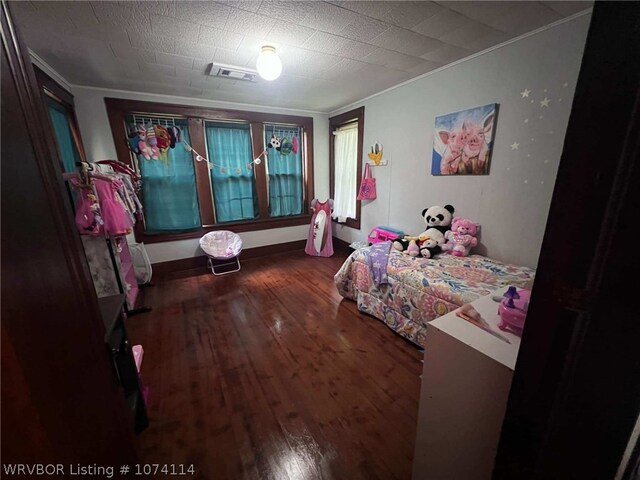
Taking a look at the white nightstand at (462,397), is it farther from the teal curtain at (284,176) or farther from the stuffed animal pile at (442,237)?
the teal curtain at (284,176)

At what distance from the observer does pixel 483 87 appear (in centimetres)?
219

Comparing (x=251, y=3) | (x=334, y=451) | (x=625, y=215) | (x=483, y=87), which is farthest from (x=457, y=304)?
(x=251, y=3)

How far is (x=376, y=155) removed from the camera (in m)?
3.36

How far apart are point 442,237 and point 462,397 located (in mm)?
1913

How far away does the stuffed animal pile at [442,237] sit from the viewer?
2.37 metres

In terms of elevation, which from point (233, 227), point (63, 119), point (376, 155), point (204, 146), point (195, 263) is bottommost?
point (195, 263)

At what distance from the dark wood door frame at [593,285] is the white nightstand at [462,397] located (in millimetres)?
336

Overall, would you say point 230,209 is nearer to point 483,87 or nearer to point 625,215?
point 483,87

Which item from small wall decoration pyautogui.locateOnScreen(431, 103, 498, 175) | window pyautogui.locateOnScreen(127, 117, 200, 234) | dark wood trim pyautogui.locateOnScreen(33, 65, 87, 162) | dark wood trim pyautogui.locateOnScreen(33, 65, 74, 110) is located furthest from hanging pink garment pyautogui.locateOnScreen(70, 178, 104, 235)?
small wall decoration pyautogui.locateOnScreen(431, 103, 498, 175)

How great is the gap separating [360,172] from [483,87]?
1776mm

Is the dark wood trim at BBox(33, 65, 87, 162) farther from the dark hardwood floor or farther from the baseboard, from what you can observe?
the dark hardwood floor

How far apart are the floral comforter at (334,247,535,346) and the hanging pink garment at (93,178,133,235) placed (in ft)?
7.04

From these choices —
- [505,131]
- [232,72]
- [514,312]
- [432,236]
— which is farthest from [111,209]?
[505,131]

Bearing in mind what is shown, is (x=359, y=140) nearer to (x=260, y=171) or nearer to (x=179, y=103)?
(x=260, y=171)
